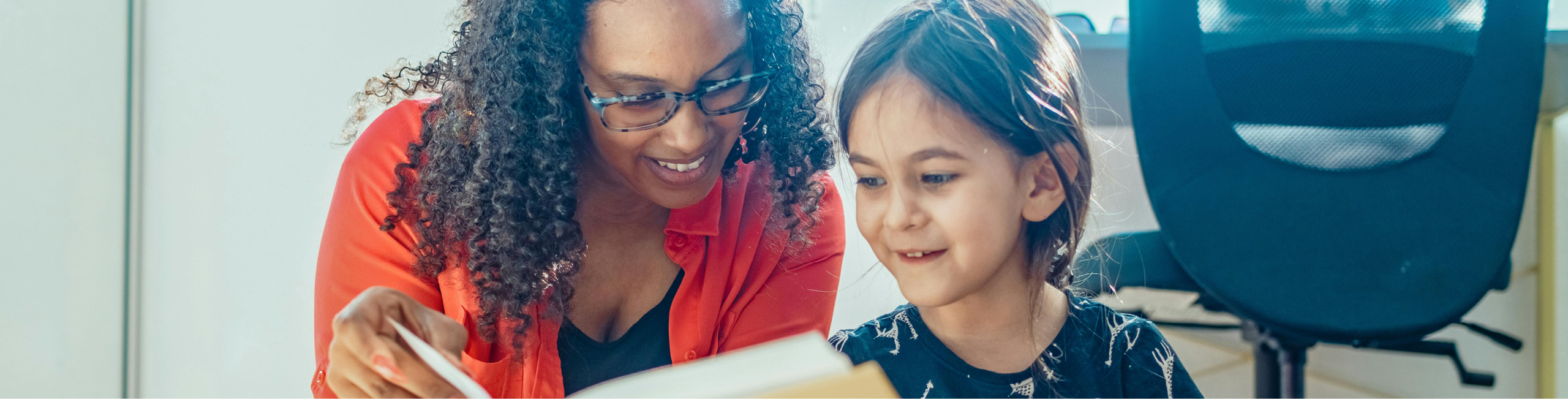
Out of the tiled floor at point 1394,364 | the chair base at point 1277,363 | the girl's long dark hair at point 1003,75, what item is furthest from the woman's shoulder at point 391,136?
the tiled floor at point 1394,364

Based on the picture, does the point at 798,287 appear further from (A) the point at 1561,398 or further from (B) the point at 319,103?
(A) the point at 1561,398

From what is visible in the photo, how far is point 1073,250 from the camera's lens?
0.83 m

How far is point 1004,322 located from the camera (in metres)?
0.81

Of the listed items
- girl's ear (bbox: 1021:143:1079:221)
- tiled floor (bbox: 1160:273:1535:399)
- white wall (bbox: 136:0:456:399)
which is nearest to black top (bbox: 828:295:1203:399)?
girl's ear (bbox: 1021:143:1079:221)

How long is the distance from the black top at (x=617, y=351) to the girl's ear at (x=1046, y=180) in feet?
1.26

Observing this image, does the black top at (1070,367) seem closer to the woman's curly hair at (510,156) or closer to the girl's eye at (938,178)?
the girl's eye at (938,178)

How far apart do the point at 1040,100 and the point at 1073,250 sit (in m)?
0.15

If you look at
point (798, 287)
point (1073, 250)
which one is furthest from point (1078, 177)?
point (798, 287)

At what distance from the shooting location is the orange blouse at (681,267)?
894 millimetres

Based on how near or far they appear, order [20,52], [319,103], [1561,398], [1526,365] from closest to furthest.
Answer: [20,52] → [319,103] → [1561,398] → [1526,365]

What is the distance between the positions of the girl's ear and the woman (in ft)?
0.89

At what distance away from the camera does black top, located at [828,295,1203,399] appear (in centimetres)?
79

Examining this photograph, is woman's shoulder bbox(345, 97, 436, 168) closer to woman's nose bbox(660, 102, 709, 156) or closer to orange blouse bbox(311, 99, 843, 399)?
orange blouse bbox(311, 99, 843, 399)

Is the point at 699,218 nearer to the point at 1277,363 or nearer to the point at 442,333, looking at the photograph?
the point at 442,333
